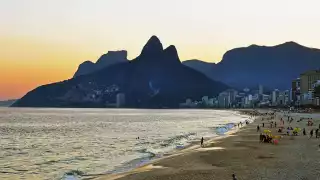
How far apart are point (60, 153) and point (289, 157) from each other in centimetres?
1833

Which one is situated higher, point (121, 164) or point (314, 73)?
point (314, 73)

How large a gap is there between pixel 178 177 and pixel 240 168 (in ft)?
13.8

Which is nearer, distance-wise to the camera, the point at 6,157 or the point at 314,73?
the point at 6,157

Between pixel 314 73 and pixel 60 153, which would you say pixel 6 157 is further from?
pixel 314 73

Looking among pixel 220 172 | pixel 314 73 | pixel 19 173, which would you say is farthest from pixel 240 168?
pixel 314 73

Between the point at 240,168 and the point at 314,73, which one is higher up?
the point at 314,73

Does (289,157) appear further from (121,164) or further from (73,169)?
(73,169)

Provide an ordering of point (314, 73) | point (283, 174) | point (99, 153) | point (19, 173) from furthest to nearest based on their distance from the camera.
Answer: point (314, 73)
point (99, 153)
point (19, 173)
point (283, 174)

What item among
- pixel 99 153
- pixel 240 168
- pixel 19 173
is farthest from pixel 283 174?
pixel 99 153

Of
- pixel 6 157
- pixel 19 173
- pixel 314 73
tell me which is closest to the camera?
pixel 19 173

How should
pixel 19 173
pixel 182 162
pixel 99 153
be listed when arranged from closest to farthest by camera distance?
pixel 19 173 < pixel 182 162 < pixel 99 153

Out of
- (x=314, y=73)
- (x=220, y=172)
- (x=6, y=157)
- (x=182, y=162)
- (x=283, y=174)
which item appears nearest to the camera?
(x=283, y=174)

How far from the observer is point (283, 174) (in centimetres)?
1872

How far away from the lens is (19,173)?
22062mm
